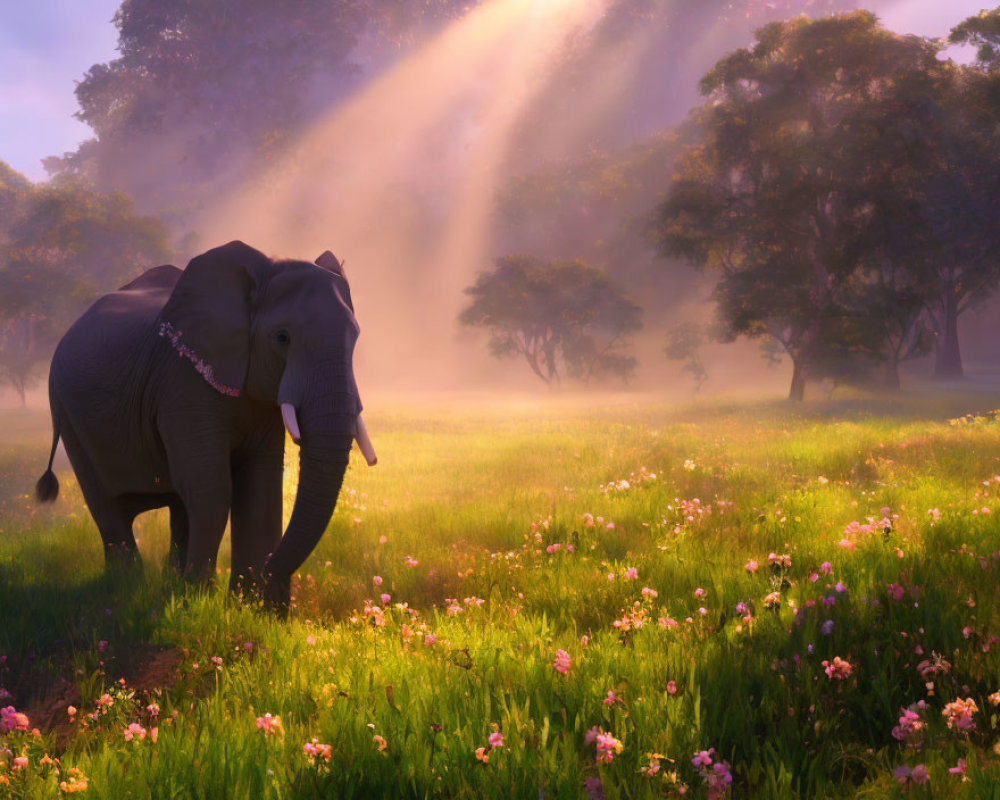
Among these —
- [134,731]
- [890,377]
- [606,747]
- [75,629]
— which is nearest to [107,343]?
[75,629]

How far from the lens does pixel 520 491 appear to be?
10023 mm

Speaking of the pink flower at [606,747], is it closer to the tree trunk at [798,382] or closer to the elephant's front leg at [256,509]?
the elephant's front leg at [256,509]

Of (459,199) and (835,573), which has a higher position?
(459,199)

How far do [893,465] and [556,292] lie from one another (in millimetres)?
40652

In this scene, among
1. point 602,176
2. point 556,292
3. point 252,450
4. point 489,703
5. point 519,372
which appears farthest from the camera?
point 519,372

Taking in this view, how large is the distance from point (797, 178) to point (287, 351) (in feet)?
85.8

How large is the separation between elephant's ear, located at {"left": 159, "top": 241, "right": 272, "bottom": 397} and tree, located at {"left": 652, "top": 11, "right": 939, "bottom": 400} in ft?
81.0

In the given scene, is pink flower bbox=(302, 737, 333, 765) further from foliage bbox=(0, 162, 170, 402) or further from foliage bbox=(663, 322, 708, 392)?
foliage bbox=(663, 322, 708, 392)

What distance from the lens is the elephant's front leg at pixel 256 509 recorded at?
586 centimetres

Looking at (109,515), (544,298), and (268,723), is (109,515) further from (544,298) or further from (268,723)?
(544,298)

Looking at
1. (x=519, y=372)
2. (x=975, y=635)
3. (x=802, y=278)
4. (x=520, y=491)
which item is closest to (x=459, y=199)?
(x=519, y=372)

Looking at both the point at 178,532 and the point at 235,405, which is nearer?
the point at 235,405

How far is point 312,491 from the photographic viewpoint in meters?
5.05

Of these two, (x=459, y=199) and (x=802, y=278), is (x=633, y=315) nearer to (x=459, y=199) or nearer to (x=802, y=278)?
(x=802, y=278)
